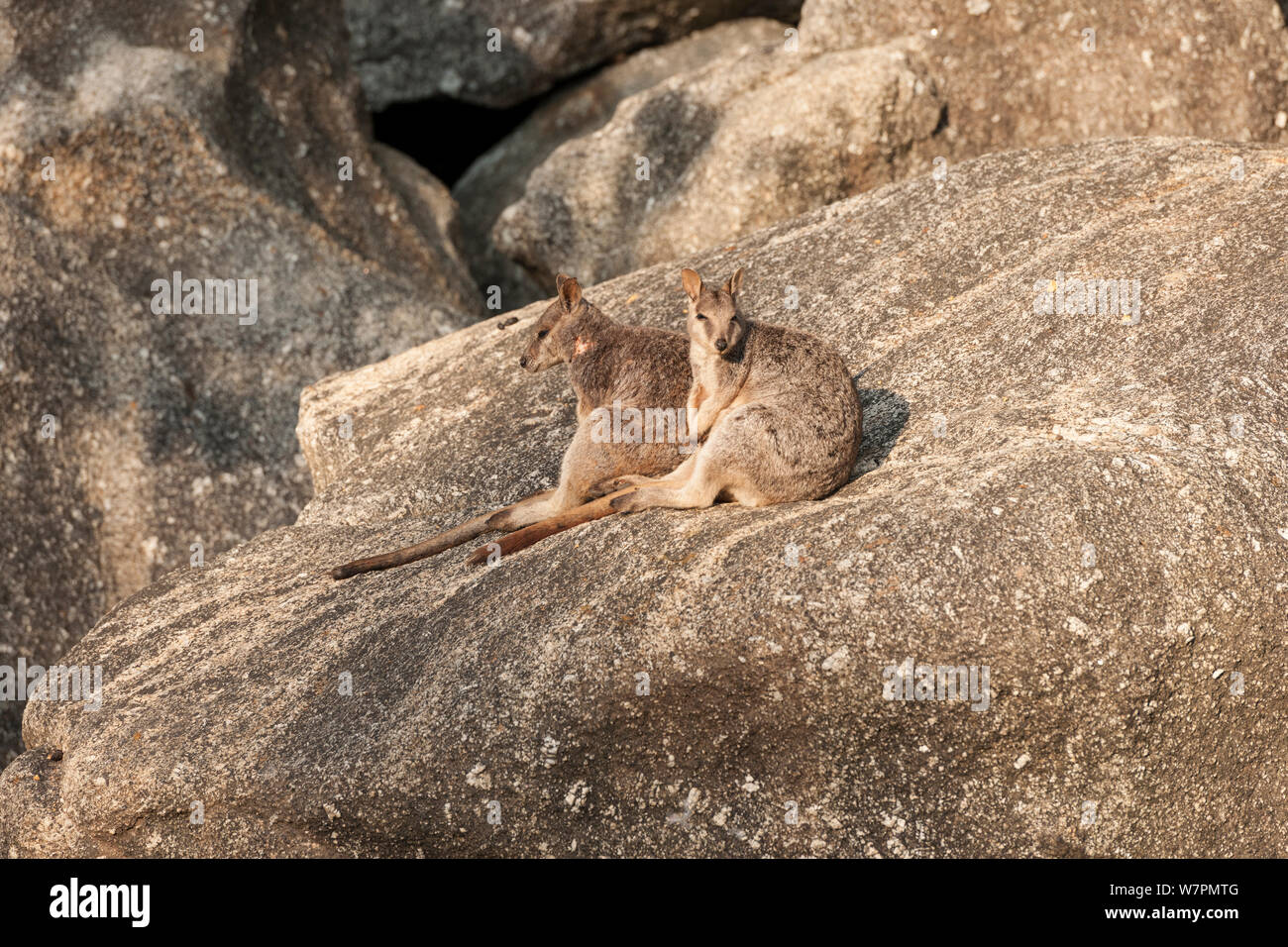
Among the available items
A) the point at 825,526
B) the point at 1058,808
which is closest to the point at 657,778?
the point at 825,526

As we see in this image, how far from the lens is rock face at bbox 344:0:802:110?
15.3m

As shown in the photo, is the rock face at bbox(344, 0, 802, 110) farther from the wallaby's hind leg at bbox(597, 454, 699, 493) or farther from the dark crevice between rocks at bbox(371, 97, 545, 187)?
the wallaby's hind leg at bbox(597, 454, 699, 493)

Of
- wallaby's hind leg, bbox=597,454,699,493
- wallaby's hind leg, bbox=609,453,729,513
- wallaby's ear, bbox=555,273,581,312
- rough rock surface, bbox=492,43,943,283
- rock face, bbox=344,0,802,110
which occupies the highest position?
rock face, bbox=344,0,802,110

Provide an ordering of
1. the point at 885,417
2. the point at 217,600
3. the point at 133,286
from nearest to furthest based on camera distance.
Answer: the point at 885,417, the point at 217,600, the point at 133,286

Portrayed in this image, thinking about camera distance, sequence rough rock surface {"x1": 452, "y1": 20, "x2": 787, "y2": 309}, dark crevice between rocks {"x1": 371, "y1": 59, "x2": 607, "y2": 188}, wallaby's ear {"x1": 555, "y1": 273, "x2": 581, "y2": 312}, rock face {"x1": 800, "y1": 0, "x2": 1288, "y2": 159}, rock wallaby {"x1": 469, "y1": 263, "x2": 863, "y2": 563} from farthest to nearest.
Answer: dark crevice between rocks {"x1": 371, "y1": 59, "x2": 607, "y2": 188}, rough rock surface {"x1": 452, "y1": 20, "x2": 787, "y2": 309}, rock face {"x1": 800, "y1": 0, "x2": 1288, "y2": 159}, wallaby's ear {"x1": 555, "y1": 273, "x2": 581, "y2": 312}, rock wallaby {"x1": 469, "y1": 263, "x2": 863, "y2": 563}

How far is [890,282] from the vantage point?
28.8 feet

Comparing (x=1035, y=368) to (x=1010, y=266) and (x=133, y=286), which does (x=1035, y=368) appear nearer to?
(x=1010, y=266)

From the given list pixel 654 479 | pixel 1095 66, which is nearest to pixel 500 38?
pixel 1095 66

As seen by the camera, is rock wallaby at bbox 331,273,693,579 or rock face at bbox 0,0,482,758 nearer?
rock wallaby at bbox 331,273,693,579

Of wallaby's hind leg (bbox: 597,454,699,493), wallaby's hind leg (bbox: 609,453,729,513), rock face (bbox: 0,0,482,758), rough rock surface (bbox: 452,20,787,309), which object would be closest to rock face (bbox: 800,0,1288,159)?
rough rock surface (bbox: 452,20,787,309)

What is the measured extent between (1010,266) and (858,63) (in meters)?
4.46

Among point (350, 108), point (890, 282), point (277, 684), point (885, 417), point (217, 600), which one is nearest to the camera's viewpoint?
point (277, 684)

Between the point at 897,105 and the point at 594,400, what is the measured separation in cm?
574

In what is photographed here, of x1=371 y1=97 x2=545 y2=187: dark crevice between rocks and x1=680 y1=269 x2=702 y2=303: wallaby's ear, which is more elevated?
x1=371 y1=97 x2=545 y2=187: dark crevice between rocks
